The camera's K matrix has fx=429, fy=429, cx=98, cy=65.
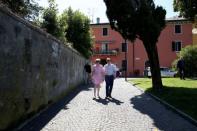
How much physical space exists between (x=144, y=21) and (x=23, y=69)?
47.3 ft

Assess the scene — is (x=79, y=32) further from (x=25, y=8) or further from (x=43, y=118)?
(x=43, y=118)

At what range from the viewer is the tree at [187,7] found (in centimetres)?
2684

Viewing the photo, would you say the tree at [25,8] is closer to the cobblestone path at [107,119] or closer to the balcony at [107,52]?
the cobblestone path at [107,119]

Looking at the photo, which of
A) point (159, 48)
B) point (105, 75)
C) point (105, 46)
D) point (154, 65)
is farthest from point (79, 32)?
point (105, 75)

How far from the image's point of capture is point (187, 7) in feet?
89.8

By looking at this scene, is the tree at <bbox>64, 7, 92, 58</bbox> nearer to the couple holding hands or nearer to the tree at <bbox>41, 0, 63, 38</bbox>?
the tree at <bbox>41, 0, 63, 38</bbox>

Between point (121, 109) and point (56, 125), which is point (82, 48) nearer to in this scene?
point (121, 109)

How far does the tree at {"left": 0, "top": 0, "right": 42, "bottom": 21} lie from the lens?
62.2ft

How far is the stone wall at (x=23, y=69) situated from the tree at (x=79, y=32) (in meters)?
32.8

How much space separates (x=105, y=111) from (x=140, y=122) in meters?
2.46

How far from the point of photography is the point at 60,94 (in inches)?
710

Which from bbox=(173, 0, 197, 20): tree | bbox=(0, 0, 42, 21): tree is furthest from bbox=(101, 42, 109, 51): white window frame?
bbox=(0, 0, 42, 21): tree

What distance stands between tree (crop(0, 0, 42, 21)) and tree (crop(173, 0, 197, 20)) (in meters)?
10.1

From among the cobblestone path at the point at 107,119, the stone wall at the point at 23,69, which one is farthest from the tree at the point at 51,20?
the cobblestone path at the point at 107,119
